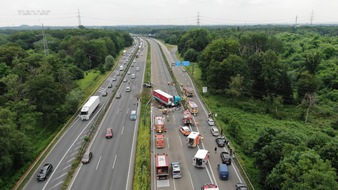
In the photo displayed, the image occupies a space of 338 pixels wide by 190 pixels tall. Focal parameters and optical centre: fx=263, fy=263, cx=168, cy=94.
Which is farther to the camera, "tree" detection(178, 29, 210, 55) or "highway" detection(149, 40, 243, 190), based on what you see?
"tree" detection(178, 29, 210, 55)

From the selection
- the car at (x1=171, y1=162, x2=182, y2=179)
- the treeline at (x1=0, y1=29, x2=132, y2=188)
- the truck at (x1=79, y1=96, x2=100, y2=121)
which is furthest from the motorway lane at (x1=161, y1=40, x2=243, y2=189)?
the treeline at (x1=0, y1=29, x2=132, y2=188)

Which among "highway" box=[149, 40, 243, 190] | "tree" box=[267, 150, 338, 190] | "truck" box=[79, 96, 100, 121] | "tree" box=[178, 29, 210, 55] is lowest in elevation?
Answer: "highway" box=[149, 40, 243, 190]

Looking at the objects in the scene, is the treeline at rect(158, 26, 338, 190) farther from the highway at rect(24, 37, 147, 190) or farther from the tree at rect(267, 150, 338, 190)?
the highway at rect(24, 37, 147, 190)

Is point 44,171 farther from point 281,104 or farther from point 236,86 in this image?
point 281,104

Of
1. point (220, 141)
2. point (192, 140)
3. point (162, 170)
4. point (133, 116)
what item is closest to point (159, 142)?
point (192, 140)

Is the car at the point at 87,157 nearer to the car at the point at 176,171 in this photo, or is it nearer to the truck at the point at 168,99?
the car at the point at 176,171

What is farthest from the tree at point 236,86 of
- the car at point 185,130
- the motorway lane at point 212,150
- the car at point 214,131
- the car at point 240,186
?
the car at point 240,186
